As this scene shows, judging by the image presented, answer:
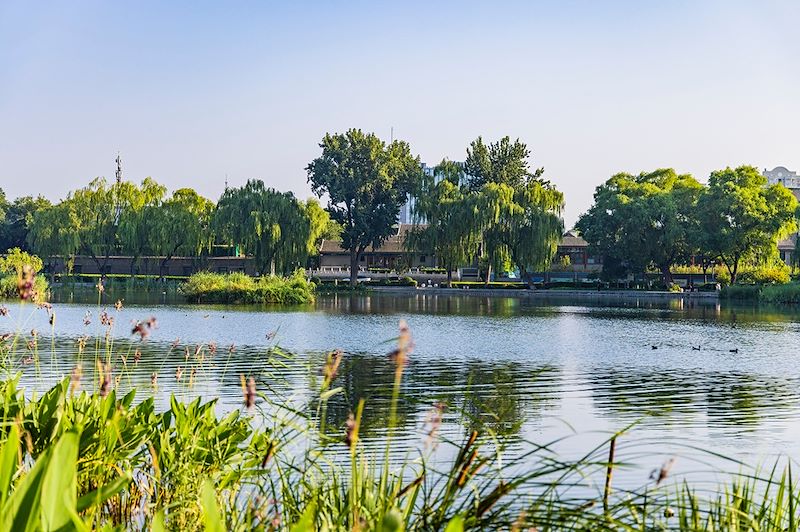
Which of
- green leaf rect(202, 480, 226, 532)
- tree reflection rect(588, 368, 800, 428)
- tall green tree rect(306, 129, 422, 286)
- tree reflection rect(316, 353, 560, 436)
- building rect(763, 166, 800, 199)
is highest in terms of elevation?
building rect(763, 166, 800, 199)

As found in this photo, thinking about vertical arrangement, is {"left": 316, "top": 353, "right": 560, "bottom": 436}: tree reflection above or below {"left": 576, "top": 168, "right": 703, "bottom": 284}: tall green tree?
below

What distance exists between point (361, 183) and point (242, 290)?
20194 millimetres

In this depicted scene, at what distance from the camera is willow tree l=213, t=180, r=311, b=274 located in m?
47.4

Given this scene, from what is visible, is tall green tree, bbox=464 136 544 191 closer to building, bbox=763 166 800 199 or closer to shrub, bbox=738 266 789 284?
shrub, bbox=738 266 789 284

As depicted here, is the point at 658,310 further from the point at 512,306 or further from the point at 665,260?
the point at 665,260

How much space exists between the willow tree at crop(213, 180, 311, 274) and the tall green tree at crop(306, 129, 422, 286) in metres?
10.4

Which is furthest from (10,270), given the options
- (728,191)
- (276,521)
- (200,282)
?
(276,521)

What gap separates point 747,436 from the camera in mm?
10422

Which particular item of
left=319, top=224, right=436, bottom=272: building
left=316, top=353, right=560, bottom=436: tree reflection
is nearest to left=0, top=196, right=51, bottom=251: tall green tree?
left=319, top=224, right=436, bottom=272: building

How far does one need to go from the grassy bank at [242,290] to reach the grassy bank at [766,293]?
2082 centimetres

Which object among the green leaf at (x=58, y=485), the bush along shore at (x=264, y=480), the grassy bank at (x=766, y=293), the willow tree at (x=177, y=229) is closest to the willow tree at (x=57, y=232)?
the willow tree at (x=177, y=229)

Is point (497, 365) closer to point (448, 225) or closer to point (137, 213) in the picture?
point (448, 225)

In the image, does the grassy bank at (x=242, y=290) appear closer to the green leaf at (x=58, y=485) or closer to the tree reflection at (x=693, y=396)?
the tree reflection at (x=693, y=396)

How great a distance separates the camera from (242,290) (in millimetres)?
40219
